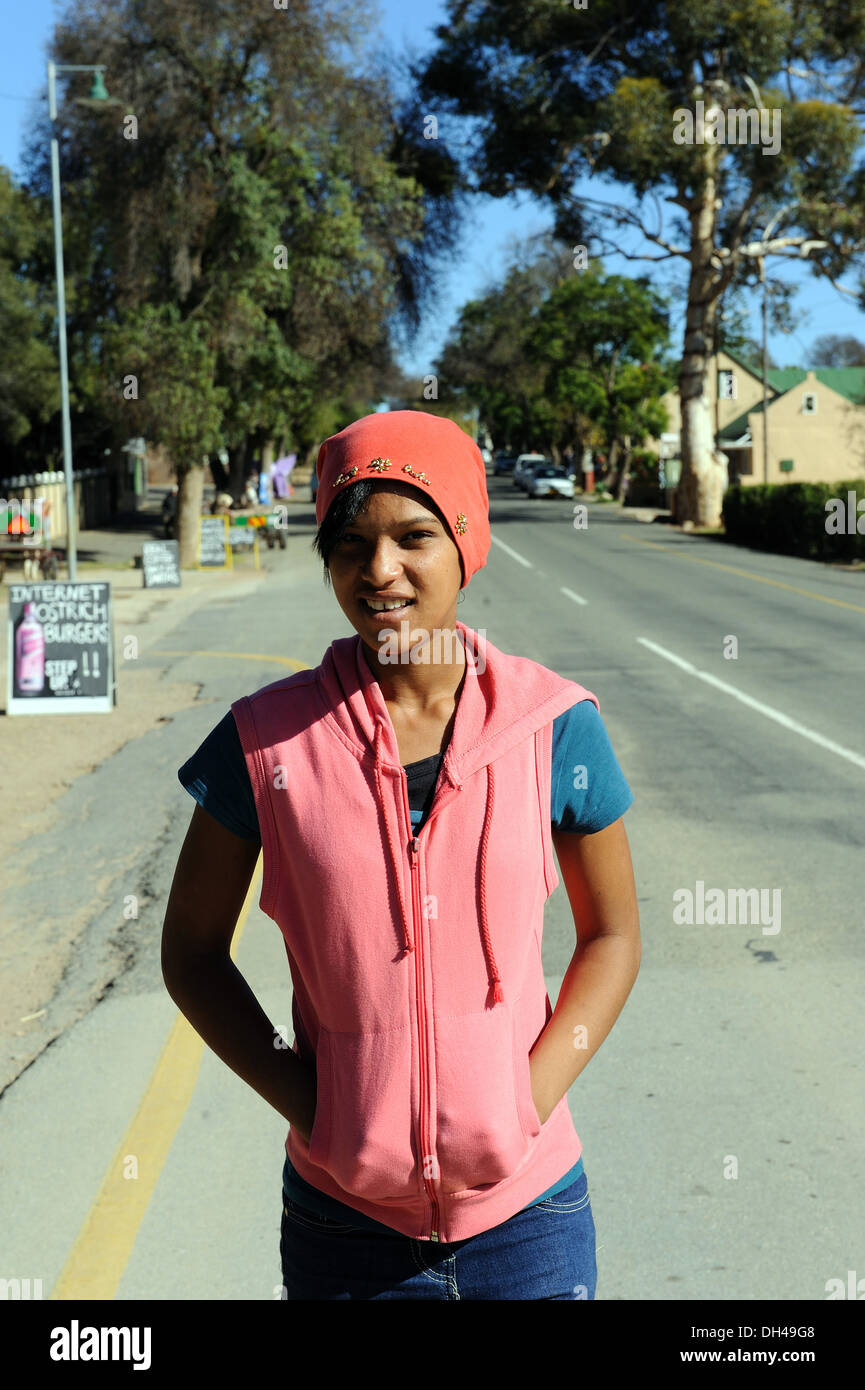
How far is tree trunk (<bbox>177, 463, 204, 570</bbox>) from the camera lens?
32375 millimetres

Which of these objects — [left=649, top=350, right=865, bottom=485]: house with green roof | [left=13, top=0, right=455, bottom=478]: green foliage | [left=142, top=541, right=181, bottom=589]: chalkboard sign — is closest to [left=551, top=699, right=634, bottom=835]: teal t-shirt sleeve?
[left=142, top=541, right=181, bottom=589]: chalkboard sign

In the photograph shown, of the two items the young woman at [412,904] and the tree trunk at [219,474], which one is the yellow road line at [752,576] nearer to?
the tree trunk at [219,474]

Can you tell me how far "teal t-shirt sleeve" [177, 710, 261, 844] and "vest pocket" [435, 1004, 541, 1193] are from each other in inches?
15.2

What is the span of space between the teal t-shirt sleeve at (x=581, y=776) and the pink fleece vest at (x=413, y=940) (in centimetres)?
3

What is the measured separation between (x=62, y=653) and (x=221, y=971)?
11341mm

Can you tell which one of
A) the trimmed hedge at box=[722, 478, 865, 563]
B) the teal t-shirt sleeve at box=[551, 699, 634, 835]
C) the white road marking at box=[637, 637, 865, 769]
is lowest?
the white road marking at box=[637, 637, 865, 769]

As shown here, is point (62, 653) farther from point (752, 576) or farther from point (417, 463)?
point (752, 576)

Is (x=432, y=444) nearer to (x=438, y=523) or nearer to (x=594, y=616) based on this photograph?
(x=438, y=523)

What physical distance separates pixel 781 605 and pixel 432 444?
19.6 meters

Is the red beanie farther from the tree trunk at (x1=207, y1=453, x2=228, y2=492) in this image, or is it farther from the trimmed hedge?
the tree trunk at (x1=207, y1=453, x2=228, y2=492)

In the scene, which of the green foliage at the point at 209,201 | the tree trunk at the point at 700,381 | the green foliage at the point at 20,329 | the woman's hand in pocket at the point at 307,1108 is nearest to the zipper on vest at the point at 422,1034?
the woman's hand in pocket at the point at 307,1108

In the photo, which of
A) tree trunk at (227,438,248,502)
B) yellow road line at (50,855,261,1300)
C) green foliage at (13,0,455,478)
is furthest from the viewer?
tree trunk at (227,438,248,502)

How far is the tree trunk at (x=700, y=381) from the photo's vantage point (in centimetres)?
4091

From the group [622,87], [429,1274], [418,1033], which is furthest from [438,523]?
[622,87]
